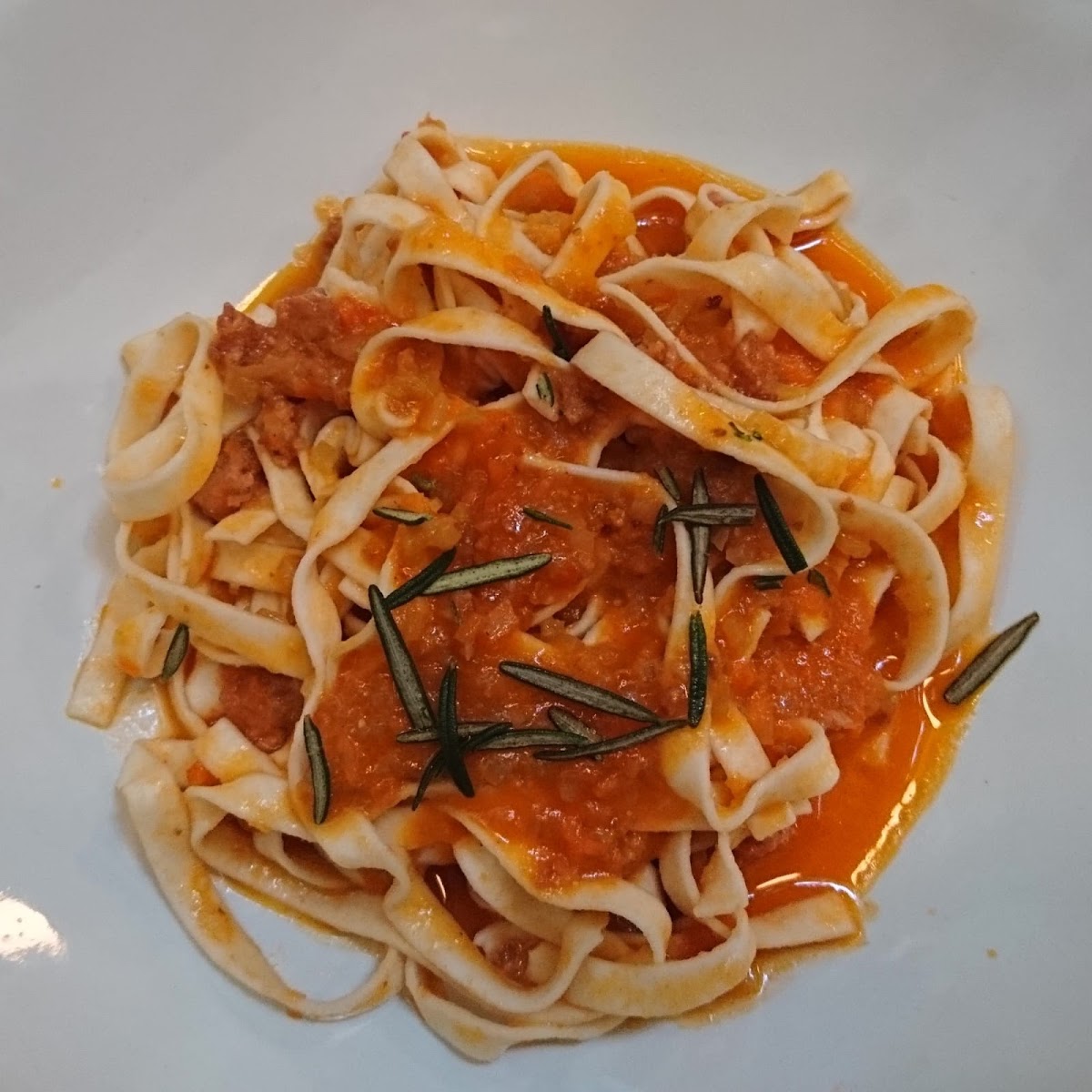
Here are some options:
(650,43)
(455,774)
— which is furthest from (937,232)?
(455,774)

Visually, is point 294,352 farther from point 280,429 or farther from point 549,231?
point 549,231

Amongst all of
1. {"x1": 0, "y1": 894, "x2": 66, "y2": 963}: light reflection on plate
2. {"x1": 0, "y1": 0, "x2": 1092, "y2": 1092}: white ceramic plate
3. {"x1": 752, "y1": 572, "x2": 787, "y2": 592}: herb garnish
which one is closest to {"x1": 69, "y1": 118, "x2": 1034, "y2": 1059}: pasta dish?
{"x1": 752, "y1": 572, "x2": 787, "y2": 592}: herb garnish

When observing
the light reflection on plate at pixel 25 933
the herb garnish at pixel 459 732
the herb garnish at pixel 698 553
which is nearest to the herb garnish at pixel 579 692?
the herb garnish at pixel 459 732

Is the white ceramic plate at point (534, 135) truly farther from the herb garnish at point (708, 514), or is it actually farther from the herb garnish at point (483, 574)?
the herb garnish at point (483, 574)

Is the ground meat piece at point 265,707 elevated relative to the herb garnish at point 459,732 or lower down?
lower down

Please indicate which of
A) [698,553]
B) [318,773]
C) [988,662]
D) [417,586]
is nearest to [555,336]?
[698,553]

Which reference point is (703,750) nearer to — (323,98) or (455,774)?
(455,774)
